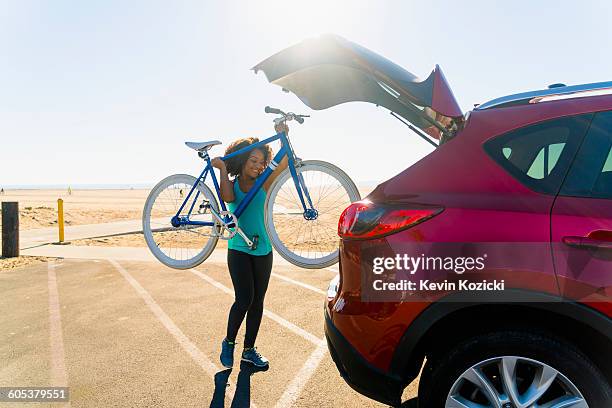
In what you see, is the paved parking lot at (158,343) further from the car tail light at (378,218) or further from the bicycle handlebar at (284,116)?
the bicycle handlebar at (284,116)

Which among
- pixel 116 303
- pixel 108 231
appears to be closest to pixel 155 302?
pixel 116 303

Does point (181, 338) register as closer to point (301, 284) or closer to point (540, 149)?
point (301, 284)

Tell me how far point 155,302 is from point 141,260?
10.6ft

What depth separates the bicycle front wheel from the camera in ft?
10.4

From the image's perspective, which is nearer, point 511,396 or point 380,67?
point 511,396

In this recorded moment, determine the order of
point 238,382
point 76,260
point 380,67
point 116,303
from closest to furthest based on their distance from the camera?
point 380,67, point 238,382, point 116,303, point 76,260

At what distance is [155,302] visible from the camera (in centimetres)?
526

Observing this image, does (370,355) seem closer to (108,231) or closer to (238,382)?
(238,382)

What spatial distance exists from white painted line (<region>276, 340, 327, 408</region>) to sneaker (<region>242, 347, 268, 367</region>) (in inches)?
13.2

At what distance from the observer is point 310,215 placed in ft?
11.0

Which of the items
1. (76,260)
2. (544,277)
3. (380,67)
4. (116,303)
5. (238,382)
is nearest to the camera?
(544,277)

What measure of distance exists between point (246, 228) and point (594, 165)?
2.34 meters

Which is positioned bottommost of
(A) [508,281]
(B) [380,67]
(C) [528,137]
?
(A) [508,281]

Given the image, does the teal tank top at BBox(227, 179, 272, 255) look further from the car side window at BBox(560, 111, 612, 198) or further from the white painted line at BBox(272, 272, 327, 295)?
the white painted line at BBox(272, 272, 327, 295)
